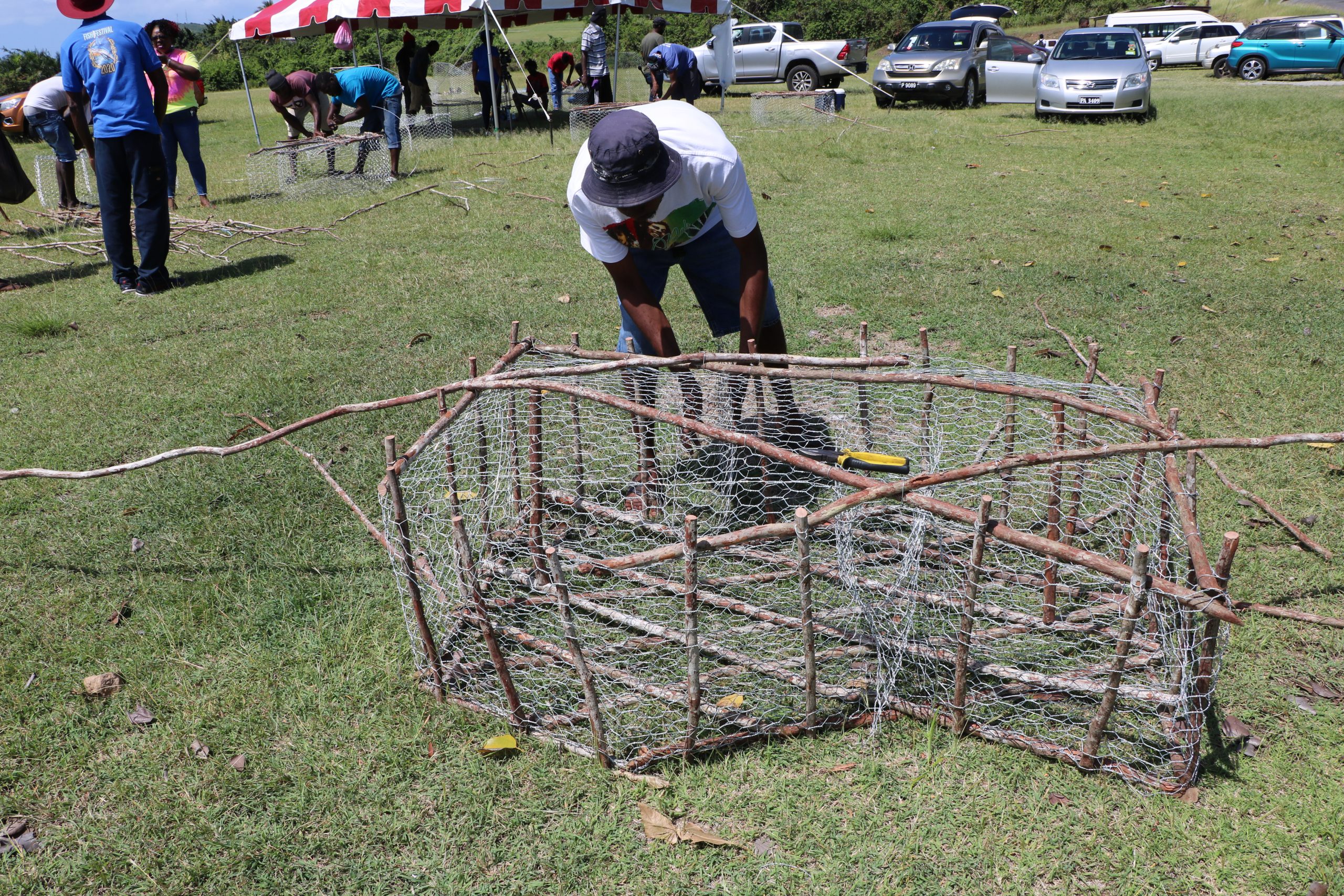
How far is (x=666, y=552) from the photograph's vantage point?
2.11 m

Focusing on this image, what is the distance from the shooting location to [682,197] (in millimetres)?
2969

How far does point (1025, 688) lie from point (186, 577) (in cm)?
271

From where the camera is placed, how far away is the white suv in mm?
21672

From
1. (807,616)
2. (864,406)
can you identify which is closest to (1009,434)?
(864,406)

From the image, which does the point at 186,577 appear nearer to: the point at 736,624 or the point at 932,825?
the point at 736,624

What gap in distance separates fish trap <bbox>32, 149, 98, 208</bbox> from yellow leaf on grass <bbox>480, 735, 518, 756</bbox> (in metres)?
8.76

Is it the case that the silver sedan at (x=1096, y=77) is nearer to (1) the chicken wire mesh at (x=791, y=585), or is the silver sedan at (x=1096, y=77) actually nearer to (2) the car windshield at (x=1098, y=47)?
(2) the car windshield at (x=1098, y=47)

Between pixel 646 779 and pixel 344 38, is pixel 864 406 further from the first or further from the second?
pixel 344 38

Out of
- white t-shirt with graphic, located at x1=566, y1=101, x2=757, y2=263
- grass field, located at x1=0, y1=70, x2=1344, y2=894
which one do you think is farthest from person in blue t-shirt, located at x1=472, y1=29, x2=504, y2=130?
white t-shirt with graphic, located at x1=566, y1=101, x2=757, y2=263

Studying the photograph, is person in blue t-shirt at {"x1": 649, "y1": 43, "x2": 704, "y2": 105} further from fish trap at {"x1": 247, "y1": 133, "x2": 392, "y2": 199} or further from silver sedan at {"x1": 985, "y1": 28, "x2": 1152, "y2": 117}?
silver sedan at {"x1": 985, "y1": 28, "x2": 1152, "y2": 117}

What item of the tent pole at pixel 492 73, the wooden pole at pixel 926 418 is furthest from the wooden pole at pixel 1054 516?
the tent pole at pixel 492 73

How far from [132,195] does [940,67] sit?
12.6 meters

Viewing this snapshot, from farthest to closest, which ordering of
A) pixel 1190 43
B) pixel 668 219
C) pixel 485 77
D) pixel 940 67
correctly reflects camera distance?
pixel 1190 43 < pixel 485 77 < pixel 940 67 < pixel 668 219

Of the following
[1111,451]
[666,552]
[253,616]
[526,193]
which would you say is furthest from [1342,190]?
[253,616]
